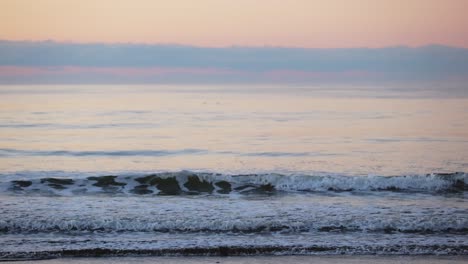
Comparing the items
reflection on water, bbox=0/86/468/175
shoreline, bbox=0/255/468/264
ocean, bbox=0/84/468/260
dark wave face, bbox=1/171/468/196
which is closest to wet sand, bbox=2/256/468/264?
shoreline, bbox=0/255/468/264

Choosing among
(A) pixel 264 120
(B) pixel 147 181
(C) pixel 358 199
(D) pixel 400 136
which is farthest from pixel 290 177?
(A) pixel 264 120

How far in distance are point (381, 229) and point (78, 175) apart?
11126 millimetres

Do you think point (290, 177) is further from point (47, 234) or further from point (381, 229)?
point (47, 234)

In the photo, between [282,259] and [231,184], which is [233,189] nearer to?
[231,184]

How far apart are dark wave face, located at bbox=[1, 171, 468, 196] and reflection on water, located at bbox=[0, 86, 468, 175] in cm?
196

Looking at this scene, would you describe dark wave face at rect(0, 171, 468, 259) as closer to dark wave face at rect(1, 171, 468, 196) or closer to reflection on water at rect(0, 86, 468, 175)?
dark wave face at rect(1, 171, 468, 196)

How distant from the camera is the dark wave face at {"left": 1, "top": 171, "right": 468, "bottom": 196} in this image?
657 inches

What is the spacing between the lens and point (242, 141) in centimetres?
2680

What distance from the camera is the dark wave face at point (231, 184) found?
16.7 m

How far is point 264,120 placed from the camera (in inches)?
1449

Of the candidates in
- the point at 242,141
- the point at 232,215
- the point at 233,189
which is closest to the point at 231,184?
the point at 233,189

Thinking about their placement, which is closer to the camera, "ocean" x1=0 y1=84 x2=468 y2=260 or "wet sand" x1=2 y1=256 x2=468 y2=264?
"wet sand" x1=2 y1=256 x2=468 y2=264

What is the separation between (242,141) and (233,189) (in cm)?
993

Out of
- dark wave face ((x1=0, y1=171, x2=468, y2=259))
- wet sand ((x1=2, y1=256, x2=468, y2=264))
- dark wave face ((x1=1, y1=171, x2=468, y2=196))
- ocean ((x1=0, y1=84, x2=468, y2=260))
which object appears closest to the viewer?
wet sand ((x1=2, y1=256, x2=468, y2=264))
